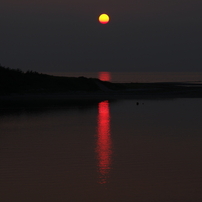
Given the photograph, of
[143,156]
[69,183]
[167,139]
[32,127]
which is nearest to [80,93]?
[32,127]

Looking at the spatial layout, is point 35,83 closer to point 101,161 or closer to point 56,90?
point 56,90

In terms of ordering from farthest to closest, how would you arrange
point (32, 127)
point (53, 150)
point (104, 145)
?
point (32, 127), point (104, 145), point (53, 150)

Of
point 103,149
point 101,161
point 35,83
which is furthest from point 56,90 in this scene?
point 101,161

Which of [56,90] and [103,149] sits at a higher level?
[56,90]

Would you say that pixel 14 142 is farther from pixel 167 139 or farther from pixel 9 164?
pixel 167 139

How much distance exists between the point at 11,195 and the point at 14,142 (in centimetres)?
969

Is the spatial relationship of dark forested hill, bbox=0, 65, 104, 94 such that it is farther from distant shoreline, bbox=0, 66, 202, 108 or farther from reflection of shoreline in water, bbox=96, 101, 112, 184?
reflection of shoreline in water, bbox=96, 101, 112, 184

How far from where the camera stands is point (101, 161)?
55.6ft

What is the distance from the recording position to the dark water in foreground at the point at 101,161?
12.6m

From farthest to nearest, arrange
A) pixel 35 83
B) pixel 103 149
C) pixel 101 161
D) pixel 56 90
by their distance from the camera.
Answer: pixel 35 83, pixel 56 90, pixel 103 149, pixel 101 161

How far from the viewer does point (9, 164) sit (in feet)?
53.5

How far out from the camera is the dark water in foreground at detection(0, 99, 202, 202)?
1265 centimetres

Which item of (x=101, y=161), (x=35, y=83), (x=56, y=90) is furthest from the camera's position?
(x=35, y=83)

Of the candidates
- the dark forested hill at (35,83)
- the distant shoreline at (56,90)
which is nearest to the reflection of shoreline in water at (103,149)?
the distant shoreline at (56,90)
